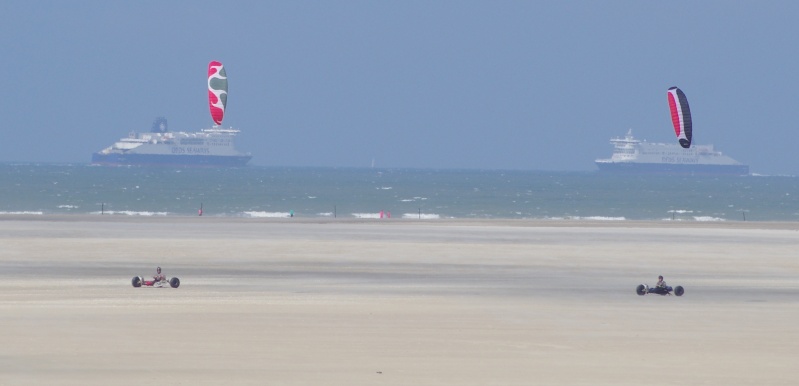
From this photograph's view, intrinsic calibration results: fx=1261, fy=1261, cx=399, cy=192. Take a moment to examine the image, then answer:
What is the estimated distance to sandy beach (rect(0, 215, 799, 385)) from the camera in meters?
11.8

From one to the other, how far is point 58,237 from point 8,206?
34725 millimetres

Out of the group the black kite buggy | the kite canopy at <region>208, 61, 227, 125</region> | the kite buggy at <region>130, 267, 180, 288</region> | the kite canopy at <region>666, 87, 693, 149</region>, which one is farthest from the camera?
the kite canopy at <region>208, 61, 227, 125</region>

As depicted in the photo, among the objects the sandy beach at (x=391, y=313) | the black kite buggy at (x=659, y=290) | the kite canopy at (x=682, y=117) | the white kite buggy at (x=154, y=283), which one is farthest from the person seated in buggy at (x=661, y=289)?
the kite canopy at (x=682, y=117)

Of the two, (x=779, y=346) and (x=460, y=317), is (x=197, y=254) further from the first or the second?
(x=779, y=346)

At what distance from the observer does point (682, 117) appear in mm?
32469

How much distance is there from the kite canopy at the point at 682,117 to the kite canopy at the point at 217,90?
38.0 ft

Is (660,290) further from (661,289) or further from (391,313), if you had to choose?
(391,313)

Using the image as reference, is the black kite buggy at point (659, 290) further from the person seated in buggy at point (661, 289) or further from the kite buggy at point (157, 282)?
the kite buggy at point (157, 282)

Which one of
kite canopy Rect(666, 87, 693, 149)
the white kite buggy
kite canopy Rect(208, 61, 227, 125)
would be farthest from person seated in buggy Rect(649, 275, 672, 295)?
kite canopy Rect(208, 61, 227, 125)

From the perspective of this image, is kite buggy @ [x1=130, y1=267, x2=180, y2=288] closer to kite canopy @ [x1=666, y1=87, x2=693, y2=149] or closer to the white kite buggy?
the white kite buggy

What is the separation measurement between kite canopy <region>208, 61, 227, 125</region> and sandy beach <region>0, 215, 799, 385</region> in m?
3.29

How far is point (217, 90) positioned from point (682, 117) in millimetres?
12047

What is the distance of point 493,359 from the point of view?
12.5 metres

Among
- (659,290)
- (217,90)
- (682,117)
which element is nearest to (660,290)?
(659,290)
